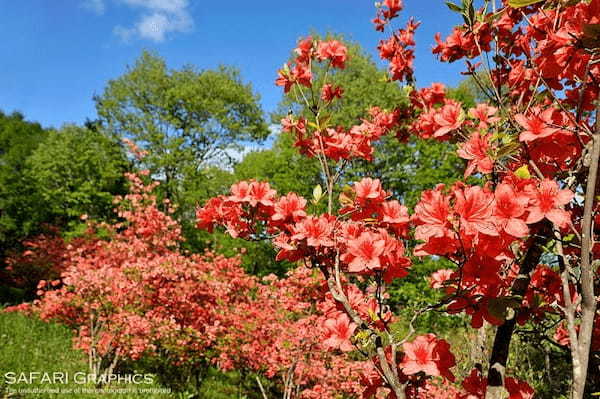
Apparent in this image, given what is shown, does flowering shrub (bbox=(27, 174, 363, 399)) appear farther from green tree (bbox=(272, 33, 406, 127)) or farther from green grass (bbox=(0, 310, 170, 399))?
green tree (bbox=(272, 33, 406, 127))

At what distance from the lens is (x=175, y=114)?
1788cm

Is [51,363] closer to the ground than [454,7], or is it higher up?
closer to the ground

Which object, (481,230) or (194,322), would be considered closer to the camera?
(481,230)

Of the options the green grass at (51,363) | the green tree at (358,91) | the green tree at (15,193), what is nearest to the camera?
the green grass at (51,363)

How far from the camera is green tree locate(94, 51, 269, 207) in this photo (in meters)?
17.2

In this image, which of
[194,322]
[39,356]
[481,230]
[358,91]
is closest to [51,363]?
[39,356]

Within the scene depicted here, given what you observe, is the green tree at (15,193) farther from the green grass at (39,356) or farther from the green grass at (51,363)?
the green grass at (51,363)

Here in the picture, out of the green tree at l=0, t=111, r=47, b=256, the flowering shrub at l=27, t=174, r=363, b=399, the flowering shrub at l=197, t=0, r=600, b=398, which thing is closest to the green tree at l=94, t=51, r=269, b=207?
the green tree at l=0, t=111, r=47, b=256

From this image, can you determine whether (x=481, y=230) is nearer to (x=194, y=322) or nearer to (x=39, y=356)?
(x=194, y=322)

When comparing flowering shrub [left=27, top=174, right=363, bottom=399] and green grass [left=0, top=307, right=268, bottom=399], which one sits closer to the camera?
green grass [left=0, top=307, right=268, bottom=399]

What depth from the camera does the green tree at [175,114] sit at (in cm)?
1717

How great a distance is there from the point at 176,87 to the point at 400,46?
16.1 meters

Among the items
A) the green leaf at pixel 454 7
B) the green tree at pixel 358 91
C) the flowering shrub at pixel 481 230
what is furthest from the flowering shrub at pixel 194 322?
the green tree at pixel 358 91

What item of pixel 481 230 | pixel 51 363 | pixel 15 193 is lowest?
pixel 51 363
